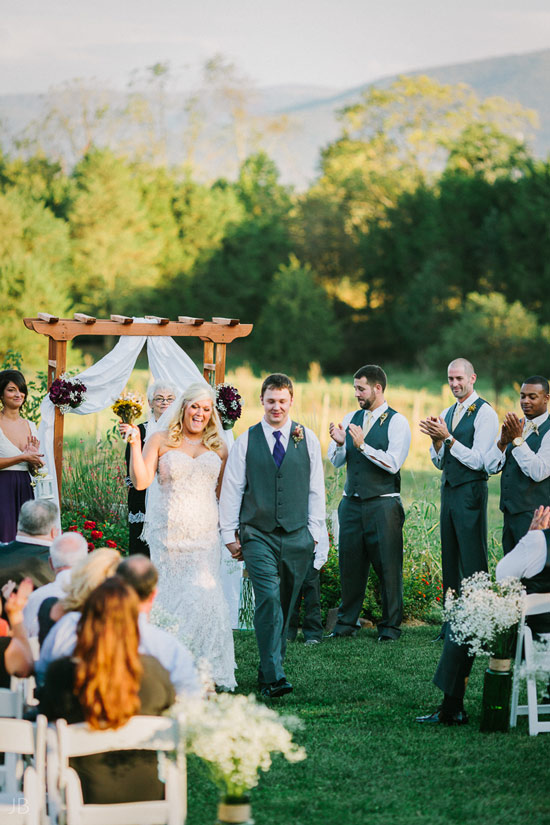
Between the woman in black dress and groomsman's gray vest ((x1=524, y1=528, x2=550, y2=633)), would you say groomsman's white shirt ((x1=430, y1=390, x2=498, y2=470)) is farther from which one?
the woman in black dress

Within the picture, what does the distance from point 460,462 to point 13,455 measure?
3332 mm

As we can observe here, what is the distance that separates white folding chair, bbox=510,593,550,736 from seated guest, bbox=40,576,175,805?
2.10m

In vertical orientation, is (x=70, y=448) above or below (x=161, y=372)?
below

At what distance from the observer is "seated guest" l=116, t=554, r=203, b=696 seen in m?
3.47

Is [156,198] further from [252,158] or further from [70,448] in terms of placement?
[70,448]

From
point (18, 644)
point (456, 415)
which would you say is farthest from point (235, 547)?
point (18, 644)

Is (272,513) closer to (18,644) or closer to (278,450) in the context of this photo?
(278,450)

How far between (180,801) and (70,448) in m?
9.02

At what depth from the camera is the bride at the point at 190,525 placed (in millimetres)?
5832

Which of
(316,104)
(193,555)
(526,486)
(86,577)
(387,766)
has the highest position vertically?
(316,104)

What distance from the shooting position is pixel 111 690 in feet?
10.5

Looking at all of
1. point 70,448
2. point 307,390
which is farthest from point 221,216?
point 70,448

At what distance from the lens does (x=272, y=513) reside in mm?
5992

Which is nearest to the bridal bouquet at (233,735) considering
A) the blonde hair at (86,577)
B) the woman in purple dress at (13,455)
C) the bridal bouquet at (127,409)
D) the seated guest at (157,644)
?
the seated guest at (157,644)
